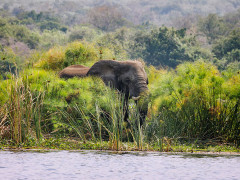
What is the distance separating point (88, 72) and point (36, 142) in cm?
501

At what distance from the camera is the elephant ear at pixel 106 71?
15781 millimetres

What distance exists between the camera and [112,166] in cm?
955

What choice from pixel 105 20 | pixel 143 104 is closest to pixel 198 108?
pixel 143 104

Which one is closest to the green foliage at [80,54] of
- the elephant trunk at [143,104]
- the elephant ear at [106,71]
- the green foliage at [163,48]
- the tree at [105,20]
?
the elephant ear at [106,71]

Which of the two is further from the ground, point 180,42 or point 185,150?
point 180,42

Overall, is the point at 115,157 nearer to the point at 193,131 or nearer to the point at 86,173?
the point at 86,173

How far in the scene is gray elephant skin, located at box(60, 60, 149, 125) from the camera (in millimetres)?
14688

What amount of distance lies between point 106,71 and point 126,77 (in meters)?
0.83

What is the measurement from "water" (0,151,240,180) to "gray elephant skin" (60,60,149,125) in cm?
378

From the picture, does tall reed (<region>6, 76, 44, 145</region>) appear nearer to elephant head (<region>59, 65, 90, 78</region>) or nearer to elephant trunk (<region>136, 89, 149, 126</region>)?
elephant trunk (<region>136, 89, 149, 126</region>)

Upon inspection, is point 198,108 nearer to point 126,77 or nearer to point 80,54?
point 126,77

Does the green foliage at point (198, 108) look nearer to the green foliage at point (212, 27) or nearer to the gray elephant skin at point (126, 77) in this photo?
the gray elephant skin at point (126, 77)

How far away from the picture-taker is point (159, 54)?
46656mm

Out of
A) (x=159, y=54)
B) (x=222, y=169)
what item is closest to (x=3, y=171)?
(x=222, y=169)
